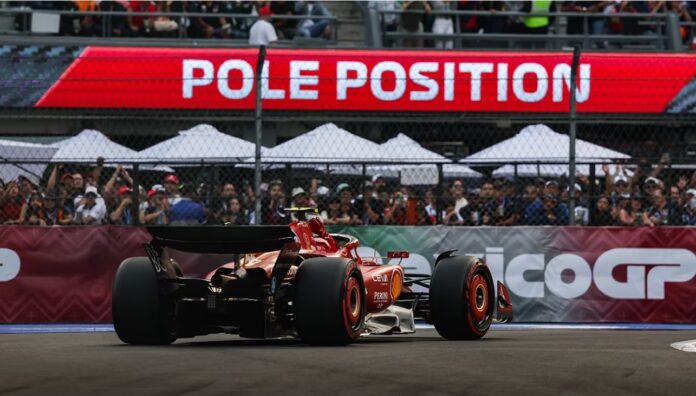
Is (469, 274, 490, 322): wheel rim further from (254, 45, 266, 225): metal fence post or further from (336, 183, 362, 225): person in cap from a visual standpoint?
(336, 183, 362, 225): person in cap

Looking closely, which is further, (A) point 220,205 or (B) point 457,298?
(A) point 220,205

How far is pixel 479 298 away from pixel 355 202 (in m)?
3.58

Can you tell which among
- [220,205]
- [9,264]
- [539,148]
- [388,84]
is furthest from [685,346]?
[388,84]

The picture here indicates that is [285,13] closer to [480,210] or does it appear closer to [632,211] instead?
[480,210]

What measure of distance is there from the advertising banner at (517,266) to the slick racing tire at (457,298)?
3.06 meters

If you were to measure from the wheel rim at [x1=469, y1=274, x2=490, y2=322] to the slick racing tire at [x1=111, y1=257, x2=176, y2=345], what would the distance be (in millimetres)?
2548

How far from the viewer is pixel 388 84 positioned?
67.6ft

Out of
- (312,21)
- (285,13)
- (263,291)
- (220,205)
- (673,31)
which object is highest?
(285,13)

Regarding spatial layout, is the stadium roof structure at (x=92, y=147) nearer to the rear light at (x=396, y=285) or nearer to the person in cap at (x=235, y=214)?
the person in cap at (x=235, y=214)

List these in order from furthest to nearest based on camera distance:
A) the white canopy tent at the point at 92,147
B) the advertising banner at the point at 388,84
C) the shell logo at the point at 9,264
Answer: the advertising banner at the point at 388,84, the white canopy tent at the point at 92,147, the shell logo at the point at 9,264

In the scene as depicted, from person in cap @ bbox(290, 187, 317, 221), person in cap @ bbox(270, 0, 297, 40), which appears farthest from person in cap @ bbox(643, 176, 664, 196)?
person in cap @ bbox(270, 0, 297, 40)

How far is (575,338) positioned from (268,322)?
2.87 m

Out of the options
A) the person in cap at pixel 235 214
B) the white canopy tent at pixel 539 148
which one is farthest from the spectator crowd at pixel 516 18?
the person in cap at pixel 235 214

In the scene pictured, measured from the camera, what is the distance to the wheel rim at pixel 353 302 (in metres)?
9.99
